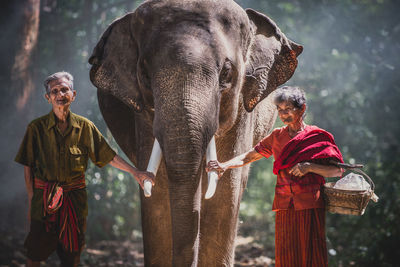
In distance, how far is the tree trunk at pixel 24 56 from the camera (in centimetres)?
675

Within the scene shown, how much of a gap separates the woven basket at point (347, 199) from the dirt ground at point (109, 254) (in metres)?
3.27

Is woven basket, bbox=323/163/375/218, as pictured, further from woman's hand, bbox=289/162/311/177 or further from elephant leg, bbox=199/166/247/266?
elephant leg, bbox=199/166/247/266

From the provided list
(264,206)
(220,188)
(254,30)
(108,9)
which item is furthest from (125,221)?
(254,30)

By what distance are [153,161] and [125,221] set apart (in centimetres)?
533

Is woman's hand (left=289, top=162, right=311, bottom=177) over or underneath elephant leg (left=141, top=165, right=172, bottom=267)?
over

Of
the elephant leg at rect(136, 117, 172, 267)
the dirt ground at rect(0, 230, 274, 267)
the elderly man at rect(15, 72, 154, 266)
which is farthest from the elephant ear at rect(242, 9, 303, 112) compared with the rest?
the dirt ground at rect(0, 230, 274, 267)

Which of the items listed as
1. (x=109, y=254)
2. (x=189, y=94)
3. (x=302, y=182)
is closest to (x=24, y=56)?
(x=109, y=254)

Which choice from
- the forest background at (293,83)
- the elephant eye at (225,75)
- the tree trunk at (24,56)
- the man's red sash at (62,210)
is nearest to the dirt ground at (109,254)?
the forest background at (293,83)

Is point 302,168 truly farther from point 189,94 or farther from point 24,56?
point 24,56

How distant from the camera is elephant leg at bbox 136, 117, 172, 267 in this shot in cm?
407

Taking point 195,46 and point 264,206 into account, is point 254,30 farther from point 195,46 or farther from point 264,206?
point 264,206

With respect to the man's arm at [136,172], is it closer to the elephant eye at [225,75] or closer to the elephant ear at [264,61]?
the elephant eye at [225,75]

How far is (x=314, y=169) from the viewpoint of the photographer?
10.8ft

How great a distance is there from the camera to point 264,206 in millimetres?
10195
